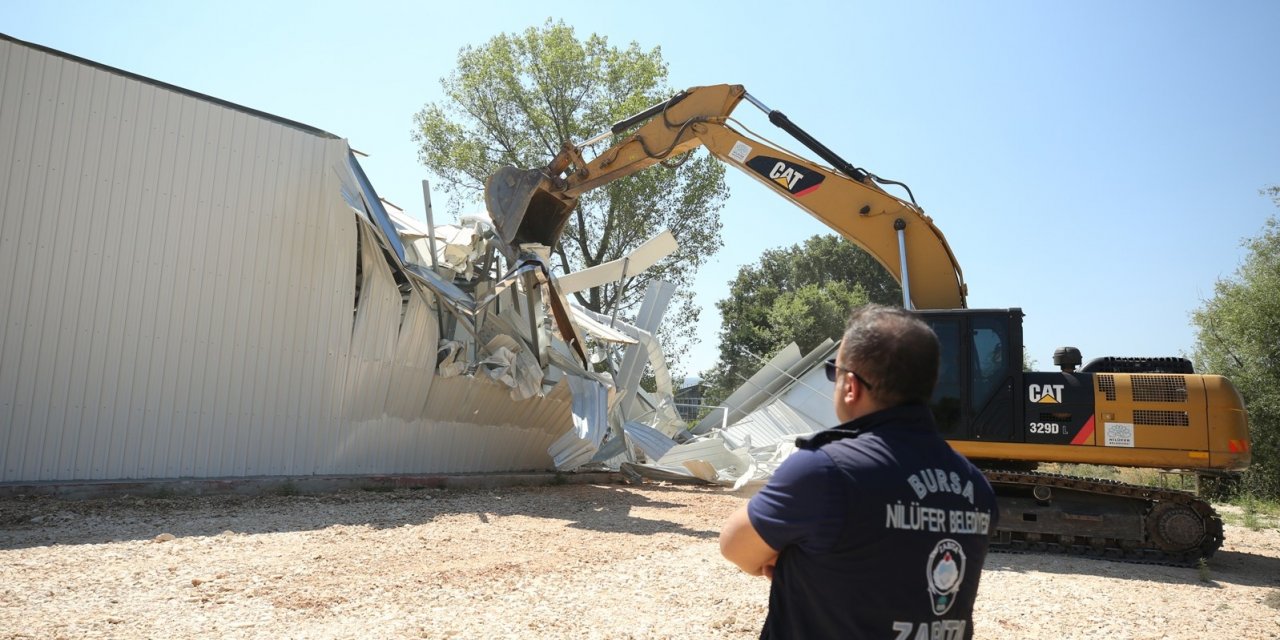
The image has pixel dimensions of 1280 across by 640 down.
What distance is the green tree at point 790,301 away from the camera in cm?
4206

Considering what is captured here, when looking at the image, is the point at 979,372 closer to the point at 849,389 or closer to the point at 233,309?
the point at 849,389

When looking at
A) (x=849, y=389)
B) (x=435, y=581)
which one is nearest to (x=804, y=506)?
(x=849, y=389)

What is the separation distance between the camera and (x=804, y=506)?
6.65 ft

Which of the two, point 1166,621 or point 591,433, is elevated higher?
point 591,433

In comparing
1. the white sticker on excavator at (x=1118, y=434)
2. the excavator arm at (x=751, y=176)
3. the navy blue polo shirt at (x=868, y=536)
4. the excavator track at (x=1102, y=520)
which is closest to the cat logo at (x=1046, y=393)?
the white sticker on excavator at (x=1118, y=434)

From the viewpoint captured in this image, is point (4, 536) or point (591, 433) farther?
point (591, 433)

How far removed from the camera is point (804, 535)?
2045mm

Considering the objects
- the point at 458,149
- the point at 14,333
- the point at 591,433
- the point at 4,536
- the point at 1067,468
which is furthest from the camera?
the point at 458,149

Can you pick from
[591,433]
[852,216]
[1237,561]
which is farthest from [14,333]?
[1237,561]

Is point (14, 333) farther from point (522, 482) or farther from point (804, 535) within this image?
point (804, 535)

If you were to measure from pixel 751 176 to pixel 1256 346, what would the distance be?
40.3 ft

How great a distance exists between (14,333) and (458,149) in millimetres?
23430

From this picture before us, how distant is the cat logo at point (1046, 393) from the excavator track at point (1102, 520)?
0.77 m

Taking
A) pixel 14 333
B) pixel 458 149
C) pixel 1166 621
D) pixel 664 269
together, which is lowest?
pixel 1166 621
